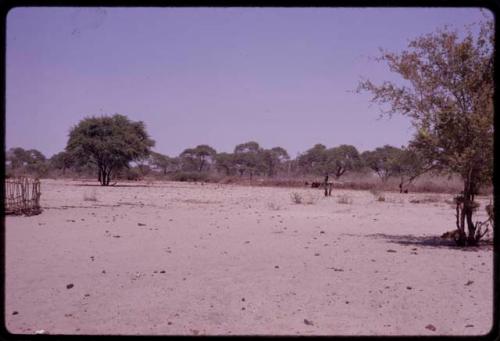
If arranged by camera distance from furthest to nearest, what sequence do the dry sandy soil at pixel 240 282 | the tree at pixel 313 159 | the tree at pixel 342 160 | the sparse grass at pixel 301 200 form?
the tree at pixel 313 159, the tree at pixel 342 160, the sparse grass at pixel 301 200, the dry sandy soil at pixel 240 282

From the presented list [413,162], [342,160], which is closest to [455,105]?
[413,162]

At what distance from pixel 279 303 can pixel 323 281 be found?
1.36m

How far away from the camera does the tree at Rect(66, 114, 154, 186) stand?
43.0 metres

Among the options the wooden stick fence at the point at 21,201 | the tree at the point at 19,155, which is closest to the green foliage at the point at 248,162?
the tree at the point at 19,155

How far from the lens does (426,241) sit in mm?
11930

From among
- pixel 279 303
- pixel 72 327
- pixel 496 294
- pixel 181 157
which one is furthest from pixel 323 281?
pixel 181 157

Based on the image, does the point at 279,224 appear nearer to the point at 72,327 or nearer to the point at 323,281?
the point at 323,281

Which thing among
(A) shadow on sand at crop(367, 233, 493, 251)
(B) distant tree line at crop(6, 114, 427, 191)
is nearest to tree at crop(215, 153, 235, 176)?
(B) distant tree line at crop(6, 114, 427, 191)

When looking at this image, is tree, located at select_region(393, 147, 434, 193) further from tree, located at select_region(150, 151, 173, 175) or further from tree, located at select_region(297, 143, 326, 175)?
tree, located at select_region(150, 151, 173, 175)

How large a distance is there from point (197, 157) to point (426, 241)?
287 feet

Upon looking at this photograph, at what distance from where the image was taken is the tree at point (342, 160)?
75.4 m

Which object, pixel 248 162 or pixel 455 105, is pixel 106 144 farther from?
pixel 248 162

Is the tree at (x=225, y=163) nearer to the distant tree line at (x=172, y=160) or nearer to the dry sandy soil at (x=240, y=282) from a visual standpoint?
the distant tree line at (x=172, y=160)

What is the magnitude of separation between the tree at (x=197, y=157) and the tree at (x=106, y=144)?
49.1 meters
